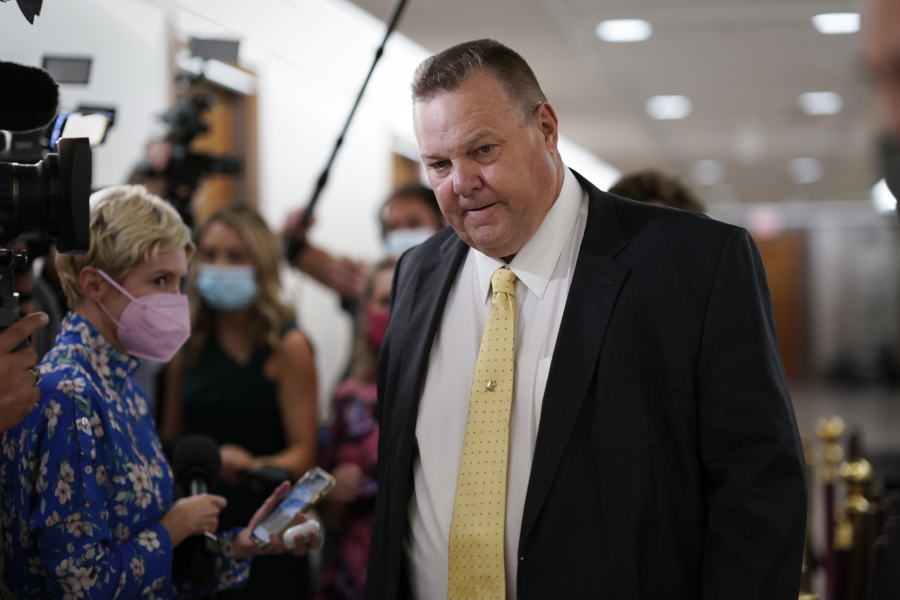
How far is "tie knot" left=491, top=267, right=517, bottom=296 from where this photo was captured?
173 centimetres

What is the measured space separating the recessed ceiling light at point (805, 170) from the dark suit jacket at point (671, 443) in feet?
37.1

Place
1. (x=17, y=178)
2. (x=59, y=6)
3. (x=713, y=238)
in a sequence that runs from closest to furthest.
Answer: (x=17, y=178), (x=713, y=238), (x=59, y=6)

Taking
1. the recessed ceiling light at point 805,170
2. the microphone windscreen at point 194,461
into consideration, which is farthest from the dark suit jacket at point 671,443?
the recessed ceiling light at point 805,170

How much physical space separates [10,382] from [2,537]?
354 millimetres

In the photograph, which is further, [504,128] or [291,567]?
[291,567]

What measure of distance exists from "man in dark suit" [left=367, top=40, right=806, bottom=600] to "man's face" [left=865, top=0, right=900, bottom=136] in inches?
26.6

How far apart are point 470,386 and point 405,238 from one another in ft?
6.76

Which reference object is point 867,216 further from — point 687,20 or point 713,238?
point 713,238

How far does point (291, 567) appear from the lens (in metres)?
2.81

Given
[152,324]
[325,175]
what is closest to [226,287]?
[325,175]

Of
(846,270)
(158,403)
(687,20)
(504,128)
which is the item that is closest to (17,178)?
(504,128)

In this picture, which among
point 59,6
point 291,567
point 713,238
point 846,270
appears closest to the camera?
point 713,238

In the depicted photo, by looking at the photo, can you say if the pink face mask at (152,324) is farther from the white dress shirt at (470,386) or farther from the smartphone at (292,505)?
the white dress shirt at (470,386)

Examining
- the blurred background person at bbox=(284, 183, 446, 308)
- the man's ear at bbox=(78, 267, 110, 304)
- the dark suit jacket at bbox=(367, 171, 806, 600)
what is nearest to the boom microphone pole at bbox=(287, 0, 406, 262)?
the blurred background person at bbox=(284, 183, 446, 308)
